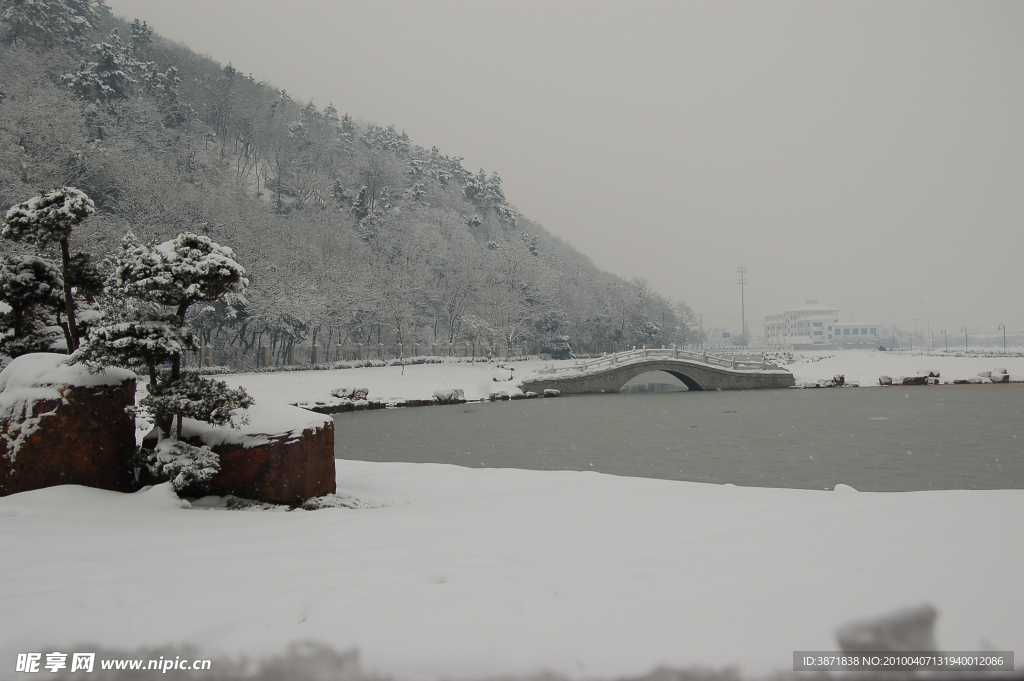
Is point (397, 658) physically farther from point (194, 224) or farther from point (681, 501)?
point (194, 224)

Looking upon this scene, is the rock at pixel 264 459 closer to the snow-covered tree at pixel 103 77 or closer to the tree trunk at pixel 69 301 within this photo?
the tree trunk at pixel 69 301

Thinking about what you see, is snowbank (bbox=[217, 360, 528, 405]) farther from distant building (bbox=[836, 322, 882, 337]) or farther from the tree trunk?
distant building (bbox=[836, 322, 882, 337])

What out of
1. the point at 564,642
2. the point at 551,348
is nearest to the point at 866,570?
the point at 564,642

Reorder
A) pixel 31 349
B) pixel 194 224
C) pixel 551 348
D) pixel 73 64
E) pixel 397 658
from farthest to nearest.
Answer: pixel 551 348 → pixel 73 64 → pixel 194 224 → pixel 31 349 → pixel 397 658

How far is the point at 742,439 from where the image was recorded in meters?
17.1

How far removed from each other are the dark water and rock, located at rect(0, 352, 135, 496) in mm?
8104

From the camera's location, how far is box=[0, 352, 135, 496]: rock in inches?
225

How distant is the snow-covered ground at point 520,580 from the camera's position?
9.35ft

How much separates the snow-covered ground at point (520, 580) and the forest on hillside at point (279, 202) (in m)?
5.64

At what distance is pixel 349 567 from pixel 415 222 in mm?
43419

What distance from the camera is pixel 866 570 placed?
3.40 metres

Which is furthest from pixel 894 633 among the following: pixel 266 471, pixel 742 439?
pixel 742 439

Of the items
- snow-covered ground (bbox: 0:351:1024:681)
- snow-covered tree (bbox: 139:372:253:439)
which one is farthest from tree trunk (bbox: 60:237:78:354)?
snow-covered ground (bbox: 0:351:1024:681)

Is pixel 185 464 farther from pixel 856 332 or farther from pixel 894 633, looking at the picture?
pixel 856 332
